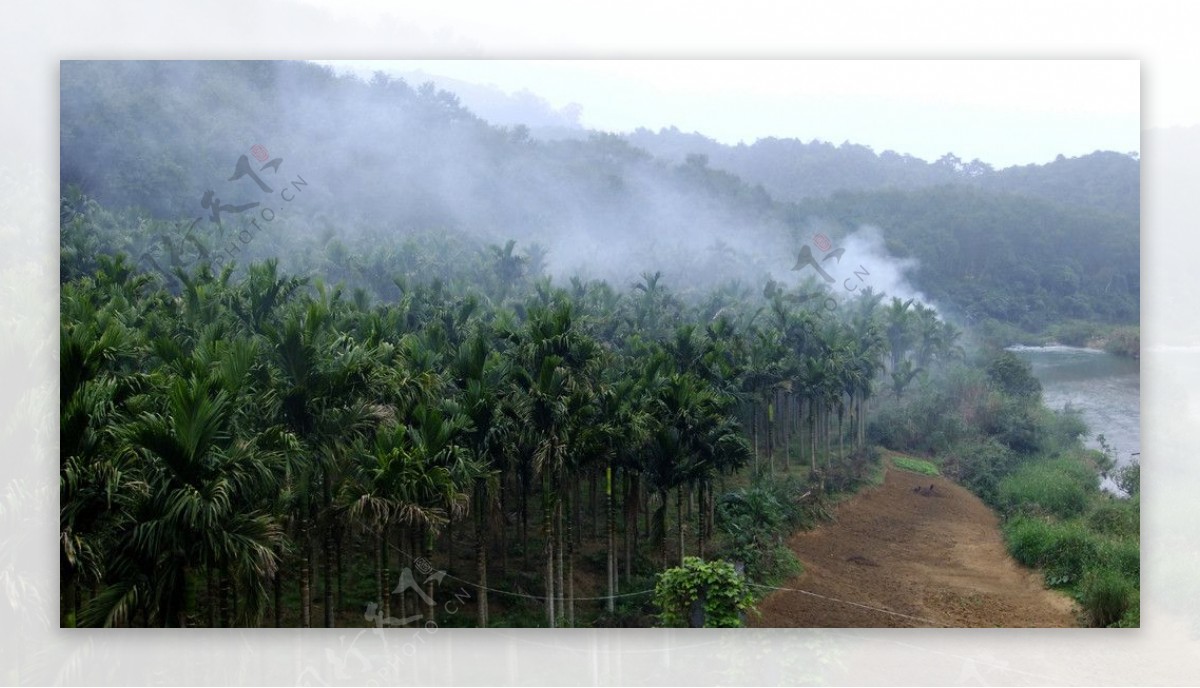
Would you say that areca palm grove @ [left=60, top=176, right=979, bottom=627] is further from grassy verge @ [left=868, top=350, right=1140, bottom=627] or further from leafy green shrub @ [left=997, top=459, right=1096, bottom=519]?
leafy green shrub @ [left=997, top=459, right=1096, bottom=519]

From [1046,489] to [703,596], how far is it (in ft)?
11.4

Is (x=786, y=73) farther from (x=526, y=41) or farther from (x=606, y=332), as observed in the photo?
(x=606, y=332)

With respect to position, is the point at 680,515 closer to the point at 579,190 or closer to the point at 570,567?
the point at 570,567

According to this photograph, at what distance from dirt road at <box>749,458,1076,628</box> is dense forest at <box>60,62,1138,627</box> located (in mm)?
278

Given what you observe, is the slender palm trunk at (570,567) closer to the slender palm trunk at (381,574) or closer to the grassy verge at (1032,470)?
the slender palm trunk at (381,574)

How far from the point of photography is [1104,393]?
27.8ft

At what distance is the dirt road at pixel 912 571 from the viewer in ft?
26.7

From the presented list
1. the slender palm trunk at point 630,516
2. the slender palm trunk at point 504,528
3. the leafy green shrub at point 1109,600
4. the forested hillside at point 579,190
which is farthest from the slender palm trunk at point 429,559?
the leafy green shrub at point 1109,600

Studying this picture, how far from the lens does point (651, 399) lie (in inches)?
367

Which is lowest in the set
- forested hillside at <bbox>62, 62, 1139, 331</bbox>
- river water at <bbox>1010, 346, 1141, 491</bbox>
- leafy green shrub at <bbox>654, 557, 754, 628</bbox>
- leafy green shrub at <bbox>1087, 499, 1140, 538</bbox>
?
leafy green shrub at <bbox>654, 557, 754, 628</bbox>

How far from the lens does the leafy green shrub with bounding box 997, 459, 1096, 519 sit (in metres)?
8.75

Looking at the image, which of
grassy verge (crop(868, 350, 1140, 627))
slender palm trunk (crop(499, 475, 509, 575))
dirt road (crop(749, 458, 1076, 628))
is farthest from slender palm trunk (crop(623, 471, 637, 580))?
grassy verge (crop(868, 350, 1140, 627))

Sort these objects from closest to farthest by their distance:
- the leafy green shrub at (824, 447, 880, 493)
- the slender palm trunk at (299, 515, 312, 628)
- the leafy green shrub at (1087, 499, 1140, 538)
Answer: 1. the slender palm trunk at (299, 515, 312, 628)
2. the leafy green shrub at (1087, 499, 1140, 538)
3. the leafy green shrub at (824, 447, 880, 493)

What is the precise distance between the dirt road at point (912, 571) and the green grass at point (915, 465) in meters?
0.05
